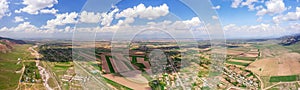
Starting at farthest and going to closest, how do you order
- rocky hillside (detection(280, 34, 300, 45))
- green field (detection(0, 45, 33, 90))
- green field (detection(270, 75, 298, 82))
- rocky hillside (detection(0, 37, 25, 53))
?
rocky hillside (detection(280, 34, 300, 45)), rocky hillside (detection(0, 37, 25, 53)), green field (detection(270, 75, 298, 82)), green field (detection(0, 45, 33, 90))

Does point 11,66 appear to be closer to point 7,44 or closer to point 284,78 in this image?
point 7,44

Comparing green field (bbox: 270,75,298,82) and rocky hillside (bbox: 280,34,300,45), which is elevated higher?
rocky hillside (bbox: 280,34,300,45)

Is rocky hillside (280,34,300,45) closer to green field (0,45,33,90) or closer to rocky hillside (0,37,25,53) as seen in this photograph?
green field (0,45,33,90)

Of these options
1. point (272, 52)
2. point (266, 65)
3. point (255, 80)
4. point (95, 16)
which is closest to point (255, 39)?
point (272, 52)

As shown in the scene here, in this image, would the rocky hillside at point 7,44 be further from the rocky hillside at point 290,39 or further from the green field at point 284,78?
the rocky hillside at point 290,39

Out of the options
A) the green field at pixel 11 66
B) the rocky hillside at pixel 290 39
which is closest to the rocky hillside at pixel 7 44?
the green field at pixel 11 66

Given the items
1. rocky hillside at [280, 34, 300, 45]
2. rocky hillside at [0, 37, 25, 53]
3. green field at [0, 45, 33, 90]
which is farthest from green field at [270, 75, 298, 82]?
rocky hillside at [0, 37, 25, 53]

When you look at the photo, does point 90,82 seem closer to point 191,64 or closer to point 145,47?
point 145,47
